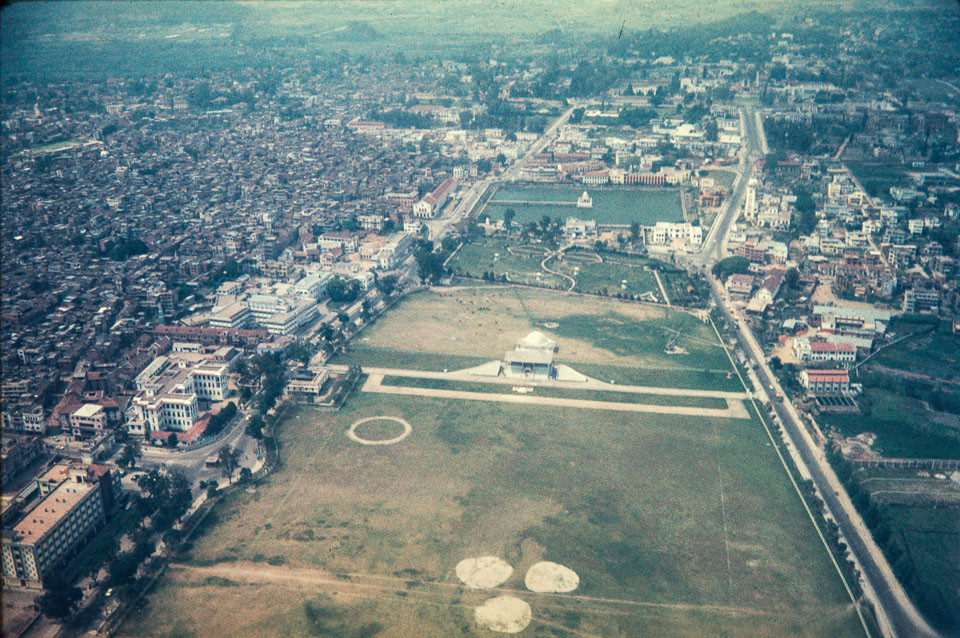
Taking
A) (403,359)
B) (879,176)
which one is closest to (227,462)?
(403,359)

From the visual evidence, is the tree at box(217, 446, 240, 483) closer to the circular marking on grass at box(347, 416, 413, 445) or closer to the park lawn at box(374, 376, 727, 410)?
the circular marking on grass at box(347, 416, 413, 445)

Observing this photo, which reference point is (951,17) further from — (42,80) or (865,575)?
(42,80)

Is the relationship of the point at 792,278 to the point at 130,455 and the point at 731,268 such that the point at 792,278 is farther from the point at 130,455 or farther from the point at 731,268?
the point at 130,455

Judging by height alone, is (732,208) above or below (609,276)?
above

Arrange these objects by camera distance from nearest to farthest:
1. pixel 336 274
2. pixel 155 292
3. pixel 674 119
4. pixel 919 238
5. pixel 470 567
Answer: pixel 470 567
pixel 155 292
pixel 336 274
pixel 919 238
pixel 674 119

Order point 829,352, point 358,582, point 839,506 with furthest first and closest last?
point 829,352 < point 839,506 < point 358,582

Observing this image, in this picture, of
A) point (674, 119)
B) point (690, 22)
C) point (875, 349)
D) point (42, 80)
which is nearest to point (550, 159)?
point (674, 119)

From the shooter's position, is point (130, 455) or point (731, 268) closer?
point (130, 455)
